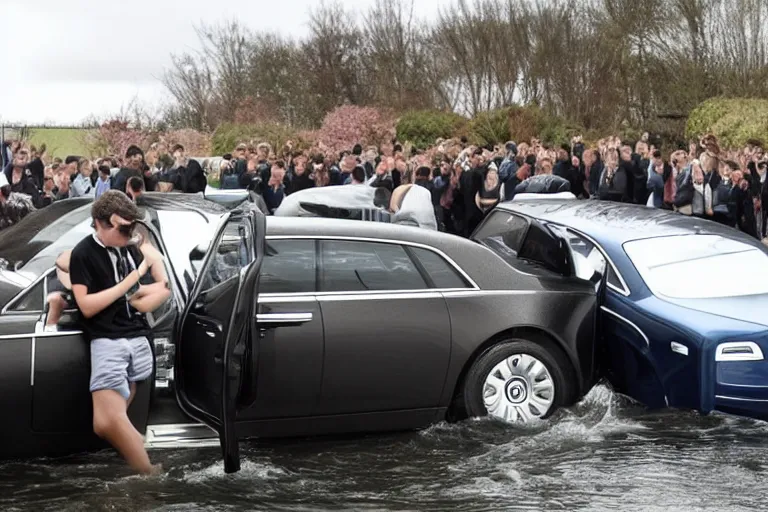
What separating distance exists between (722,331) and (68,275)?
3.96 meters

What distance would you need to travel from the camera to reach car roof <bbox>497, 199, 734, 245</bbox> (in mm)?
8391

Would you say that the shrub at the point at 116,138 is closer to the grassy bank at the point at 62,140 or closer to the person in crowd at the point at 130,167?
the grassy bank at the point at 62,140

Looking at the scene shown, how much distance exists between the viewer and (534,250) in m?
8.62

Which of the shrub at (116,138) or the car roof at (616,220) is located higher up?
the shrub at (116,138)

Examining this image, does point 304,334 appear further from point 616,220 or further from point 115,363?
point 616,220

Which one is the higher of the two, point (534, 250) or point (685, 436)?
point (534, 250)

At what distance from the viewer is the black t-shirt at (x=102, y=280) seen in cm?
593

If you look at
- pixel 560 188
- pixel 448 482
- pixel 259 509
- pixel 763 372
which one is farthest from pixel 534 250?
pixel 560 188

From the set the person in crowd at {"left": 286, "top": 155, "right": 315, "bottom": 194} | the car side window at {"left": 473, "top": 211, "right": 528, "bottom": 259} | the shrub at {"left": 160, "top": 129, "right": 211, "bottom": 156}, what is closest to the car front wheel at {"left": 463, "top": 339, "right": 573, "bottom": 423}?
the car side window at {"left": 473, "top": 211, "right": 528, "bottom": 259}

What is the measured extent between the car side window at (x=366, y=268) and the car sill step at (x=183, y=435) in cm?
112


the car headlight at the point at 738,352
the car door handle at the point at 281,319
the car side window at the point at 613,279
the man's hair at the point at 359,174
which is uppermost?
the man's hair at the point at 359,174

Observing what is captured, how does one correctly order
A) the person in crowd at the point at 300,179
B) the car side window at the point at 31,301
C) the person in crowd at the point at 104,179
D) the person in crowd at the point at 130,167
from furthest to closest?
the person in crowd at the point at 300,179, the person in crowd at the point at 104,179, the person in crowd at the point at 130,167, the car side window at the point at 31,301

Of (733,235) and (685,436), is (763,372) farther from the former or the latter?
(733,235)

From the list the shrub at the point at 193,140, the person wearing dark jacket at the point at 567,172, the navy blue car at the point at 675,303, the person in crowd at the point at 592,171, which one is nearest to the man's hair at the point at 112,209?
the navy blue car at the point at 675,303
